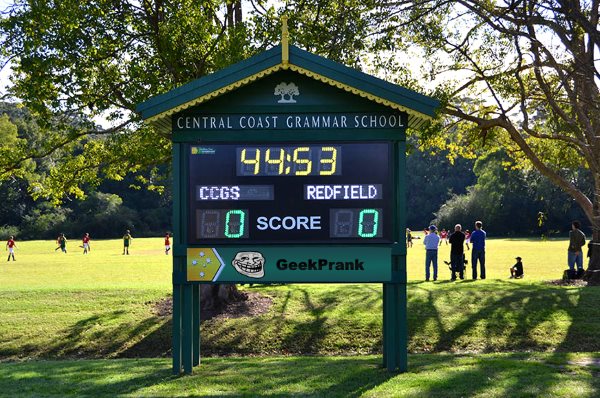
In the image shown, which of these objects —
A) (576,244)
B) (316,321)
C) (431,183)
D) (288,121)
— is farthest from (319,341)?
(431,183)

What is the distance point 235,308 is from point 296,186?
822cm

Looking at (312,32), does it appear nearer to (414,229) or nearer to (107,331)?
(107,331)

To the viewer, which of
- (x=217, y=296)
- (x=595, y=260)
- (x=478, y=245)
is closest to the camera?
(x=217, y=296)

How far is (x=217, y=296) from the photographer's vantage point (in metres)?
18.9

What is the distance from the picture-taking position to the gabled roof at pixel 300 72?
1081 cm

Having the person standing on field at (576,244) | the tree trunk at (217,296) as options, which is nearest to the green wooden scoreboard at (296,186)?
the tree trunk at (217,296)

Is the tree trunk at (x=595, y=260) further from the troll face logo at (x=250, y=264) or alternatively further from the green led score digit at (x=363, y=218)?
the troll face logo at (x=250, y=264)

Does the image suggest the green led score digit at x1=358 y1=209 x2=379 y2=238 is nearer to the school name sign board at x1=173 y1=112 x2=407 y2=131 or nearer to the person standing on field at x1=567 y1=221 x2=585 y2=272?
the school name sign board at x1=173 y1=112 x2=407 y2=131

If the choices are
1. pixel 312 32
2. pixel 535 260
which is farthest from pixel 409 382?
pixel 535 260

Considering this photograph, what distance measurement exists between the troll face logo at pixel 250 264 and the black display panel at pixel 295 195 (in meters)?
0.21

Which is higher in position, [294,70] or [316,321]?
[294,70]

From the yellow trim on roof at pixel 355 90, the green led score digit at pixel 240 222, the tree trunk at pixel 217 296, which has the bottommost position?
the tree trunk at pixel 217 296

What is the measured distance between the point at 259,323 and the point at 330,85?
24.9ft

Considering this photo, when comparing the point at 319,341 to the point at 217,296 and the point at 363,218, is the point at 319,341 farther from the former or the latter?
the point at 363,218
